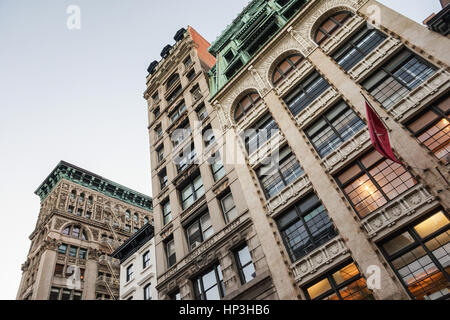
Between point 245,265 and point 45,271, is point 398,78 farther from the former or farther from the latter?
point 45,271

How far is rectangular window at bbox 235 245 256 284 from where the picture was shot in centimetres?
1703

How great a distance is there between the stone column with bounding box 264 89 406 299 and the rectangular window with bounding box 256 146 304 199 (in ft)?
2.40

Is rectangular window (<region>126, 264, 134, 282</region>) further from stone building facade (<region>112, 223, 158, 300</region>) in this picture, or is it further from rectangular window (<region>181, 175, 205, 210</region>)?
rectangular window (<region>181, 175, 205, 210</region>)

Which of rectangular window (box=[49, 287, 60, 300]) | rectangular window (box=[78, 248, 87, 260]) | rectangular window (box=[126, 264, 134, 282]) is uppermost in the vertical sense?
rectangular window (box=[78, 248, 87, 260])

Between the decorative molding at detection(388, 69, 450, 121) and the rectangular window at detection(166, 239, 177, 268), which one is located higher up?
the rectangular window at detection(166, 239, 177, 268)

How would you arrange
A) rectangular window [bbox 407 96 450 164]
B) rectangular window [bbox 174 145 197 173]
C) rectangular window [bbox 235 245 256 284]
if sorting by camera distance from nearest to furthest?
rectangular window [bbox 407 96 450 164] → rectangular window [bbox 235 245 256 284] → rectangular window [bbox 174 145 197 173]

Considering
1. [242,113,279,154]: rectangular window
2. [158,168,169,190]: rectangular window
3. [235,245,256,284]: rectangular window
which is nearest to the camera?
[235,245,256,284]: rectangular window

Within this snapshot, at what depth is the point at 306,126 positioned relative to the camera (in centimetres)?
1883

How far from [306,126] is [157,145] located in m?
16.8

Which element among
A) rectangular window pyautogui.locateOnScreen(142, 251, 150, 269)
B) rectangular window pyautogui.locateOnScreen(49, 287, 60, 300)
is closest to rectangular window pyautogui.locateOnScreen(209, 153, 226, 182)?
rectangular window pyautogui.locateOnScreen(142, 251, 150, 269)

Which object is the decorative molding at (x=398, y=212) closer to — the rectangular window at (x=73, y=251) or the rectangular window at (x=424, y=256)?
the rectangular window at (x=424, y=256)

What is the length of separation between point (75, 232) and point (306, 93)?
40.9 metres
